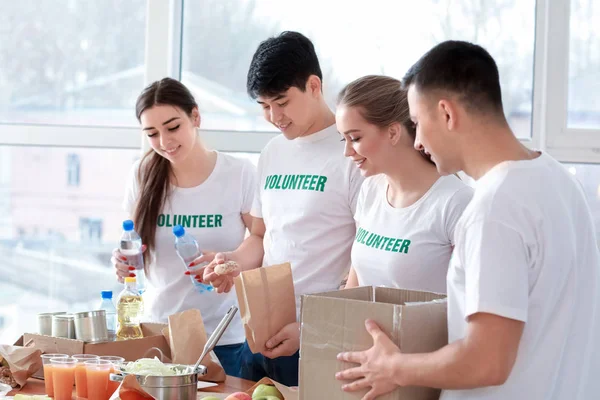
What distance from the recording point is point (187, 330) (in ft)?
6.81

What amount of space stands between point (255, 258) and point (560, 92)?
1.71 metres

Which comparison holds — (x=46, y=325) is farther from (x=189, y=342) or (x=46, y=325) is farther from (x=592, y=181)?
(x=592, y=181)

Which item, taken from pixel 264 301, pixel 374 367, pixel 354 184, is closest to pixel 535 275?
pixel 374 367

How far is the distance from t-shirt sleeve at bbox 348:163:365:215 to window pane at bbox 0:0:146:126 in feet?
5.38

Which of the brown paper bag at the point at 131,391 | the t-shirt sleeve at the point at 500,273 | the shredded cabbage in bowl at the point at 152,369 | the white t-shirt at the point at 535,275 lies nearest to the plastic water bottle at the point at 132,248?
the shredded cabbage in bowl at the point at 152,369

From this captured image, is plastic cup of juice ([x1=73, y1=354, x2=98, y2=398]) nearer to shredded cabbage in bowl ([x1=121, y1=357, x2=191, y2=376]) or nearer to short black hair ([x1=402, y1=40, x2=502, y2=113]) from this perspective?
shredded cabbage in bowl ([x1=121, y1=357, x2=191, y2=376])

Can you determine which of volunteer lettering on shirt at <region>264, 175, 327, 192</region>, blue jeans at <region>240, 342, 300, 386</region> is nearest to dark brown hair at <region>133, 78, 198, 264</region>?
volunteer lettering on shirt at <region>264, 175, 327, 192</region>

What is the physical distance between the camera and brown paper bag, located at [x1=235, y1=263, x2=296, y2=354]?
1759 mm

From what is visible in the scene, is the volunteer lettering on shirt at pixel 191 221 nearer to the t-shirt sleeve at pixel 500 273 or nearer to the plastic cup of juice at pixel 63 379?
the plastic cup of juice at pixel 63 379

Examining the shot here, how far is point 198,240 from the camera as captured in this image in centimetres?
253

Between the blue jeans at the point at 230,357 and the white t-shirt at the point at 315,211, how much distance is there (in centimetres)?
36

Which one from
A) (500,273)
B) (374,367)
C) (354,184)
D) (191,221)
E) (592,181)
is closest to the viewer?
(500,273)

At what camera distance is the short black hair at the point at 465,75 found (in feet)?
4.09

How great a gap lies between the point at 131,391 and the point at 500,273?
90 centimetres
